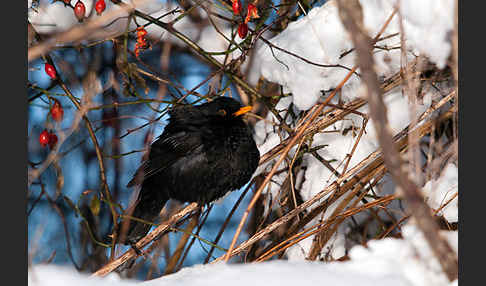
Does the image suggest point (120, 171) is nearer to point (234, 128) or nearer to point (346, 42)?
point (234, 128)

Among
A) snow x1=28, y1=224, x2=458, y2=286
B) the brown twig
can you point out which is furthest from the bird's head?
the brown twig

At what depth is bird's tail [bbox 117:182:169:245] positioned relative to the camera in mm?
2525

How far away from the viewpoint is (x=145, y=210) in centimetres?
263

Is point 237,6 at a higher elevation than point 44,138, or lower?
higher

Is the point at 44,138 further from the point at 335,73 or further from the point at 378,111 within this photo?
the point at 378,111

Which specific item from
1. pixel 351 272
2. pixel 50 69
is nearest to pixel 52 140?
pixel 50 69

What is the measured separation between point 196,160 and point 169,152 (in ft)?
0.57

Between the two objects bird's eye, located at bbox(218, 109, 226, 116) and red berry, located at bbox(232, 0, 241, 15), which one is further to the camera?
bird's eye, located at bbox(218, 109, 226, 116)

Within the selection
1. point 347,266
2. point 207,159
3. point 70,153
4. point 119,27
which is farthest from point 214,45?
point 347,266

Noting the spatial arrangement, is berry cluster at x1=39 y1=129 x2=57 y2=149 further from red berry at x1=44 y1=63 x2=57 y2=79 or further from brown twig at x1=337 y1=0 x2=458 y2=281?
brown twig at x1=337 y1=0 x2=458 y2=281

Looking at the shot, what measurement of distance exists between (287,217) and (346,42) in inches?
39.4

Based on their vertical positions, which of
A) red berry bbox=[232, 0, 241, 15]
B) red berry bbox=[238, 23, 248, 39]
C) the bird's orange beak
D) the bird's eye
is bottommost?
the bird's orange beak

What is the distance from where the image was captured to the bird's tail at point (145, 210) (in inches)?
99.4

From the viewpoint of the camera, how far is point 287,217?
75.4 inches
